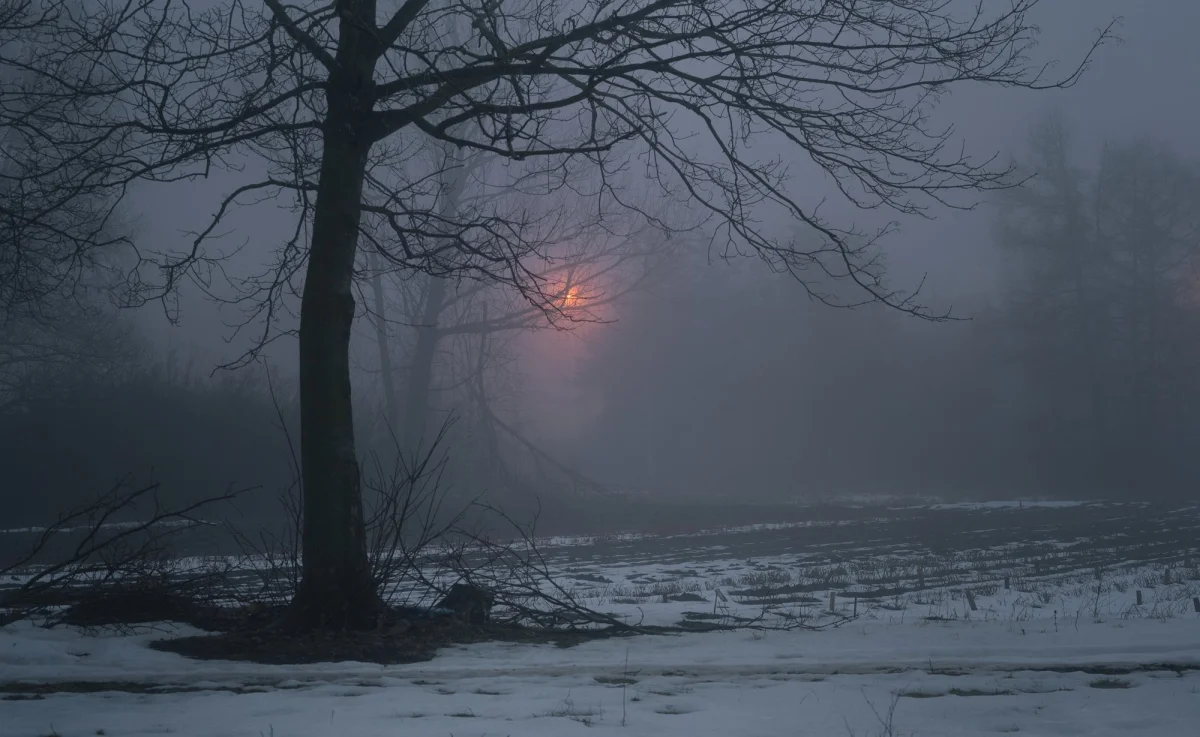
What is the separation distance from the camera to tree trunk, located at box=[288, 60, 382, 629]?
617cm

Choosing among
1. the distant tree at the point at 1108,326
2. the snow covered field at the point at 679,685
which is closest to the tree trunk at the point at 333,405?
the snow covered field at the point at 679,685

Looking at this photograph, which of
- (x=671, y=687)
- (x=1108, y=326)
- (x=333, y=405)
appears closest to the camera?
(x=671, y=687)

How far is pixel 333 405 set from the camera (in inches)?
251

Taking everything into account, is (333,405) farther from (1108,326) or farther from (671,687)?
(1108,326)

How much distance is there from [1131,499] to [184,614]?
37274mm

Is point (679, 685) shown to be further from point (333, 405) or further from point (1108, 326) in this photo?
point (1108, 326)

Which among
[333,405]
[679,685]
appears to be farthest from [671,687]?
[333,405]

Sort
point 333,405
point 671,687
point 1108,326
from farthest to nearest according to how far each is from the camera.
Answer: point 1108,326 < point 333,405 < point 671,687

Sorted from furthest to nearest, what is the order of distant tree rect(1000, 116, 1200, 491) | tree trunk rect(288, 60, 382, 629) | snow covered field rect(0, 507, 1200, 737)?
distant tree rect(1000, 116, 1200, 491) < tree trunk rect(288, 60, 382, 629) < snow covered field rect(0, 507, 1200, 737)

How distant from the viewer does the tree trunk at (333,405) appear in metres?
6.17

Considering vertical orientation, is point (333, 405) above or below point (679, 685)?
above

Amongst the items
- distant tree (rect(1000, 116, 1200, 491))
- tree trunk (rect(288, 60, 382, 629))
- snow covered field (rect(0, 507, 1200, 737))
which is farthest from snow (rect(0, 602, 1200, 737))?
distant tree (rect(1000, 116, 1200, 491))

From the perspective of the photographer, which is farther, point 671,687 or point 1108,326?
point 1108,326

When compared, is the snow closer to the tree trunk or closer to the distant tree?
the tree trunk
